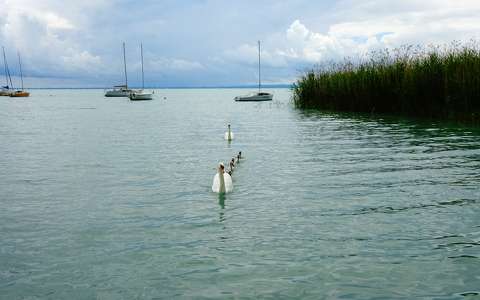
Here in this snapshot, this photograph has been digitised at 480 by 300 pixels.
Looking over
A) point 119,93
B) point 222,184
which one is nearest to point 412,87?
point 222,184

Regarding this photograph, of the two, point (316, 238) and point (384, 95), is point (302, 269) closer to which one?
point (316, 238)

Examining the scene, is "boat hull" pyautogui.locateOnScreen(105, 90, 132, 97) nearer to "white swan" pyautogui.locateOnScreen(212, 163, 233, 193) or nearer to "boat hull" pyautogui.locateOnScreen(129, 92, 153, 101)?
"boat hull" pyautogui.locateOnScreen(129, 92, 153, 101)

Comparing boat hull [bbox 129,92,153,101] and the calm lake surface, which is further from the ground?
boat hull [bbox 129,92,153,101]

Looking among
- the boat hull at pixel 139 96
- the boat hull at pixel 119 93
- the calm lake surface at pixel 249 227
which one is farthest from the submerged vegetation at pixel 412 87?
the boat hull at pixel 119 93

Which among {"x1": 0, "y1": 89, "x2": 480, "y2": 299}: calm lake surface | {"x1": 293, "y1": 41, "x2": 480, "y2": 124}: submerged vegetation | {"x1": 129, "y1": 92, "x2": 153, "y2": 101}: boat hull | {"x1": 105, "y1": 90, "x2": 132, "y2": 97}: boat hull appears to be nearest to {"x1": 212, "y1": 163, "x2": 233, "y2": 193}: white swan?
{"x1": 0, "y1": 89, "x2": 480, "y2": 299}: calm lake surface

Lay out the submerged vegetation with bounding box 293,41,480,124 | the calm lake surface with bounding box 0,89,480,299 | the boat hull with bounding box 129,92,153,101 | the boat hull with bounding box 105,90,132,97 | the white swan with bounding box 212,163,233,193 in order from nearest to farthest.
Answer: the calm lake surface with bounding box 0,89,480,299
the white swan with bounding box 212,163,233,193
the submerged vegetation with bounding box 293,41,480,124
the boat hull with bounding box 129,92,153,101
the boat hull with bounding box 105,90,132,97

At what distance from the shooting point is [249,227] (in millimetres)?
9750

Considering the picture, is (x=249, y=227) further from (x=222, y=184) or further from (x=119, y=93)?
(x=119, y=93)

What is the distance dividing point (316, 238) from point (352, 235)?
680 mm

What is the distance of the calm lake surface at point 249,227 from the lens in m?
7.05

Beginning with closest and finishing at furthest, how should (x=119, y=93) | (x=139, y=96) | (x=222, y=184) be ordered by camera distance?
(x=222, y=184) < (x=139, y=96) < (x=119, y=93)

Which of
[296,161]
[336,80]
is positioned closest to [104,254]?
[296,161]

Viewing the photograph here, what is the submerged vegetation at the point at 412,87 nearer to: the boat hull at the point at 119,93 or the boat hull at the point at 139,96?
the boat hull at the point at 139,96

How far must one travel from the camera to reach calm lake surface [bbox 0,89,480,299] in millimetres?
7055
